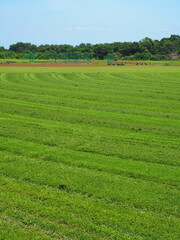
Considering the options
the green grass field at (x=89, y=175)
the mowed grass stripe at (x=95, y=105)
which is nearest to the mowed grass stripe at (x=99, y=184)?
the green grass field at (x=89, y=175)

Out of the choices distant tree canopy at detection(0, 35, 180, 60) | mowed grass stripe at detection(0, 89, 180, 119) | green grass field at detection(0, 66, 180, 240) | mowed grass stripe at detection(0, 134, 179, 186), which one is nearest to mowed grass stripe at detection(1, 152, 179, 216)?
green grass field at detection(0, 66, 180, 240)

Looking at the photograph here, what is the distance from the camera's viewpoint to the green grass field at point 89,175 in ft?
19.2

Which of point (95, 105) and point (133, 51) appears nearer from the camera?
point (95, 105)

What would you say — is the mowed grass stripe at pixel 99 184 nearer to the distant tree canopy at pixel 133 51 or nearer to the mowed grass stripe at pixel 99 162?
the mowed grass stripe at pixel 99 162

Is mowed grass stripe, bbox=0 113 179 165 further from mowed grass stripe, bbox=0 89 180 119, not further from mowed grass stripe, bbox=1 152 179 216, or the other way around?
mowed grass stripe, bbox=0 89 180 119

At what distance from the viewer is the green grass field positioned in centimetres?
587

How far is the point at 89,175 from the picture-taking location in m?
8.12

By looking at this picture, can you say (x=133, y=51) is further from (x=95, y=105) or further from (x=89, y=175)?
(x=89, y=175)

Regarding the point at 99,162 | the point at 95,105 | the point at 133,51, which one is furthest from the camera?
the point at 133,51

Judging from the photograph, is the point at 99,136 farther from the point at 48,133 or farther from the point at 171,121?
the point at 171,121

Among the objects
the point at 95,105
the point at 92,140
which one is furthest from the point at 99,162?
the point at 95,105

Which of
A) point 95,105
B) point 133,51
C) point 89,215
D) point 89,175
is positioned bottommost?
point 89,215

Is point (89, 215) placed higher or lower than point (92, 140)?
lower

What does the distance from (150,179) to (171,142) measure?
3479 mm
